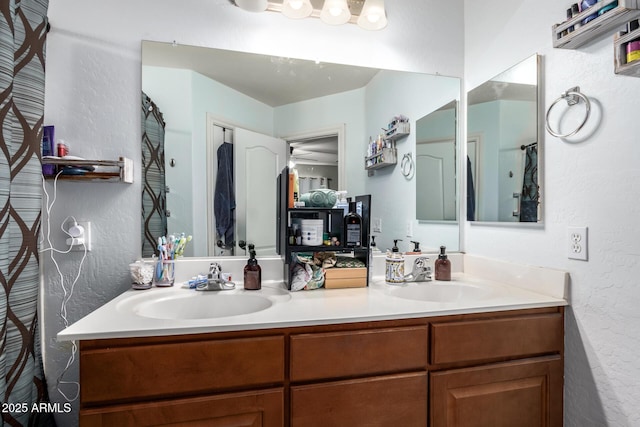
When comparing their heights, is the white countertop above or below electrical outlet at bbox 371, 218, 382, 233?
below

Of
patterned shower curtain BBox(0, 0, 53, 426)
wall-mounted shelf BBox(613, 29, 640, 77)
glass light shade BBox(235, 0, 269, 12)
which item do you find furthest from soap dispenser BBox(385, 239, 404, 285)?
patterned shower curtain BBox(0, 0, 53, 426)

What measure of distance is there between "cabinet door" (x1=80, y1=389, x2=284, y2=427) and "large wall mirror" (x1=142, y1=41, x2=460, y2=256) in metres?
0.71

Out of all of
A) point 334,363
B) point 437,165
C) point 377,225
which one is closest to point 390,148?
point 437,165

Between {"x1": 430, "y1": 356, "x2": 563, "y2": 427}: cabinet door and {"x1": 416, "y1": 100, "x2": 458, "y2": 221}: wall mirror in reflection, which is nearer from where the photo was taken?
{"x1": 430, "y1": 356, "x2": 563, "y2": 427}: cabinet door

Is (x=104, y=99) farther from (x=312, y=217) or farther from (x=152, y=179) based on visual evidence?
(x=312, y=217)

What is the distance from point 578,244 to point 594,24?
73 centimetres

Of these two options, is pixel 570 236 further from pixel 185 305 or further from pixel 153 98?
pixel 153 98

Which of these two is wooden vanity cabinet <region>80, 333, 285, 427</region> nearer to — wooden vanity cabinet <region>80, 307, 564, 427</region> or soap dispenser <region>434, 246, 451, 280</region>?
wooden vanity cabinet <region>80, 307, 564, 427</region>

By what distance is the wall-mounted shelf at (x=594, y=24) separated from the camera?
947mm

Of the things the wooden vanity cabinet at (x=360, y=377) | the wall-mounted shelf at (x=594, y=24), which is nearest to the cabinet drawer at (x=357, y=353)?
the wooden vanity cabinet at (x=360, y=377)

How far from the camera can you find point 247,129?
1.62 metres

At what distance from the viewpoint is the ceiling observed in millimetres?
1503

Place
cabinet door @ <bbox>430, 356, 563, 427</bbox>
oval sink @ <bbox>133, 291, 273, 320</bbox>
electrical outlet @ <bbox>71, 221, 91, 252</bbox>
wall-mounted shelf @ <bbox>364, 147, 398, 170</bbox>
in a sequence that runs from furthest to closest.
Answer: wall-mounted shelf @ <bbox>364, 147, 398, 170</bbox> → electrical outlet @ <bbox>71, 221, 91, 252</bbox> → oval sink @ <bbox>133, 291, 273, 320</bbox> → cabinet door @ <bbox>430, 356, 563, 427</bbox>

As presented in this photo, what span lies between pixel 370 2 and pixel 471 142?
0.88 m
